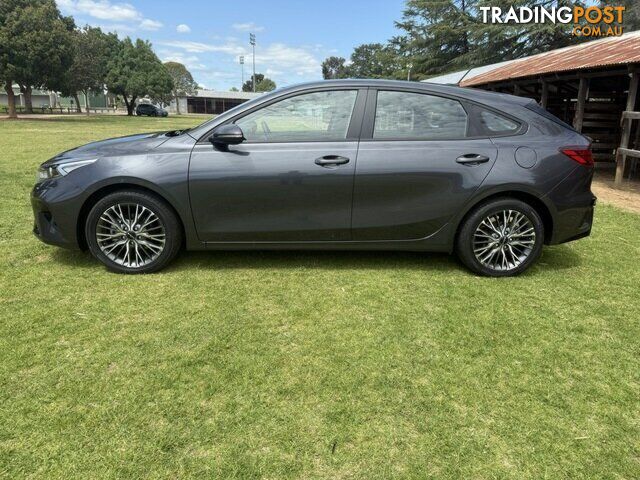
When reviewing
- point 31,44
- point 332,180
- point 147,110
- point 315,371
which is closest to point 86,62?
point 147,110

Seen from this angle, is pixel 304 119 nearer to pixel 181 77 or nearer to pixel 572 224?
pixel 572 224

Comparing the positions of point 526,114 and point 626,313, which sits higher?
point 526,114

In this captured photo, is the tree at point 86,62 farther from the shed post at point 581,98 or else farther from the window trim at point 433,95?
the window trim at point 433,95

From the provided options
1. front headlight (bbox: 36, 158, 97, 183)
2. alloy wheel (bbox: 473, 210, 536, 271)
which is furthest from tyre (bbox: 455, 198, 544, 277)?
front headlight (bbox: 36, 158, 97, 183)

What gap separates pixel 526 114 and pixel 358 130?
4.82 ft

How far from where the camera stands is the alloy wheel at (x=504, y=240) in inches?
159

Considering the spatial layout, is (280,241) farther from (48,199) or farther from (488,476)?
(488,476)

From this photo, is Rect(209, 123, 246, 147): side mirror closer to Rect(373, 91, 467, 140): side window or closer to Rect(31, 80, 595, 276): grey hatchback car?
Rect(31, 80, 595, 276): grey hatchback car

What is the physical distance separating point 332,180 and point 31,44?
3395cm

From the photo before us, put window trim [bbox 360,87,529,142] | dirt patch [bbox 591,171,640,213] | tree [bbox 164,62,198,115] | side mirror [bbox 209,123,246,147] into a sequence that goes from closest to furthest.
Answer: side mirror [bbox 209,123,246,147] < window trim [bbox 360,87,529,142] < dirt patch [bbox 591,171,640,213] < tree [bbox 164,62,198,115]

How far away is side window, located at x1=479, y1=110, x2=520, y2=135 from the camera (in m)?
4.00

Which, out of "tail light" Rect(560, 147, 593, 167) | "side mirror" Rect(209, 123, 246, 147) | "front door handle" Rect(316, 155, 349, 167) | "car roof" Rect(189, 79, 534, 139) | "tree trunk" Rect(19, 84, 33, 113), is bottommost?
"front door handle" Rect(316, 155, 349, 167)

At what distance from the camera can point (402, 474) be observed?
2.01 meters

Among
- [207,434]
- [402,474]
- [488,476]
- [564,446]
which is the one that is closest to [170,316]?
[207,434]
